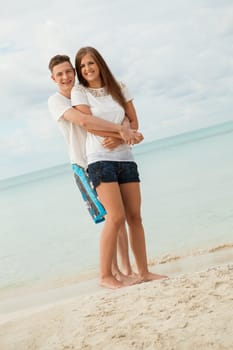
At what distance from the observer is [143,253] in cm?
376

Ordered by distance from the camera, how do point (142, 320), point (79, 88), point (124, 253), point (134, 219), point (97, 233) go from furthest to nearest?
1. point (97, 233)
2. point (124, 253)
3. point (134, 219)
4. point (79, 88)
5. point (142, 320)

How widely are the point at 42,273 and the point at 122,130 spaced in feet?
10.3

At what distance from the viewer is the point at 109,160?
11.5ft

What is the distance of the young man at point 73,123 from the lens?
3498mm

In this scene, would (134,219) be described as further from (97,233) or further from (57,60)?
(97,233)

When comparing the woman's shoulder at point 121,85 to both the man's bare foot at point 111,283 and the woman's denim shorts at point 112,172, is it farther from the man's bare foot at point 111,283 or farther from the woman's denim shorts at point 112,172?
the man's bare foot at point 111,283

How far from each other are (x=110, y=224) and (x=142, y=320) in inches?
40.2

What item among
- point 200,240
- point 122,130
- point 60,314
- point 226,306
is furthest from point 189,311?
point 200,240

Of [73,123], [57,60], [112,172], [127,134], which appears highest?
[57,60]

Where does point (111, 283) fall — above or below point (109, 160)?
below

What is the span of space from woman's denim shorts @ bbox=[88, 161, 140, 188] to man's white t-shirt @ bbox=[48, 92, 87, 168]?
0.51 feet

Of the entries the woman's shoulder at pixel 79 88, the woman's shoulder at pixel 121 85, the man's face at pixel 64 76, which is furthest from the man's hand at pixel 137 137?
the man's face at pixel 64 76

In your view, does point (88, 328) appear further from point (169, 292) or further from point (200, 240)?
point (200, 240)

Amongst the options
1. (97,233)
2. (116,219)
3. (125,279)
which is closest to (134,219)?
(116,219)
